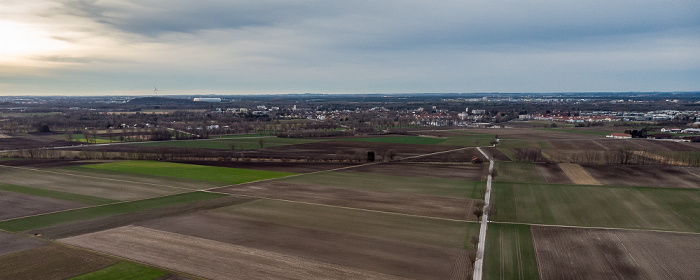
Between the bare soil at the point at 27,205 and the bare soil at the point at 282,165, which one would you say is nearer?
the bare soil at the point at 27,205

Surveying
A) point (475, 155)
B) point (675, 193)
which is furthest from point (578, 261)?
point (475, 155)

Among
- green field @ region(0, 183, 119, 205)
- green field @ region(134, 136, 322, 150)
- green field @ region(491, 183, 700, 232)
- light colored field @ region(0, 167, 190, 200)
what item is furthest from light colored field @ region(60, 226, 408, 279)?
green field @ region(134, 136, 322, 150)

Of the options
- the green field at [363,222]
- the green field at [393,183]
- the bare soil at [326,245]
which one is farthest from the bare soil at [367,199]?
the bare soil at [326,245]

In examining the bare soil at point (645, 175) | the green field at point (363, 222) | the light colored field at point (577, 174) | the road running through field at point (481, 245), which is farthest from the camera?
the light colored field at point (577, 174)

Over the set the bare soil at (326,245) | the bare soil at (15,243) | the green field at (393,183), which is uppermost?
the bare soil at (15,243)

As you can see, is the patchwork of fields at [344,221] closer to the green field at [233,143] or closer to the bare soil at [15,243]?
the bare soil at [15,243]

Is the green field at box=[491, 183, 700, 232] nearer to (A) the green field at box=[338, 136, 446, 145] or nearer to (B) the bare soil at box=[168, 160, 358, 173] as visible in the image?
(B) the bare soil at box=[168, 160, 358, 173]

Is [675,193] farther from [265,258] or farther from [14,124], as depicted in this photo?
[14,124]
